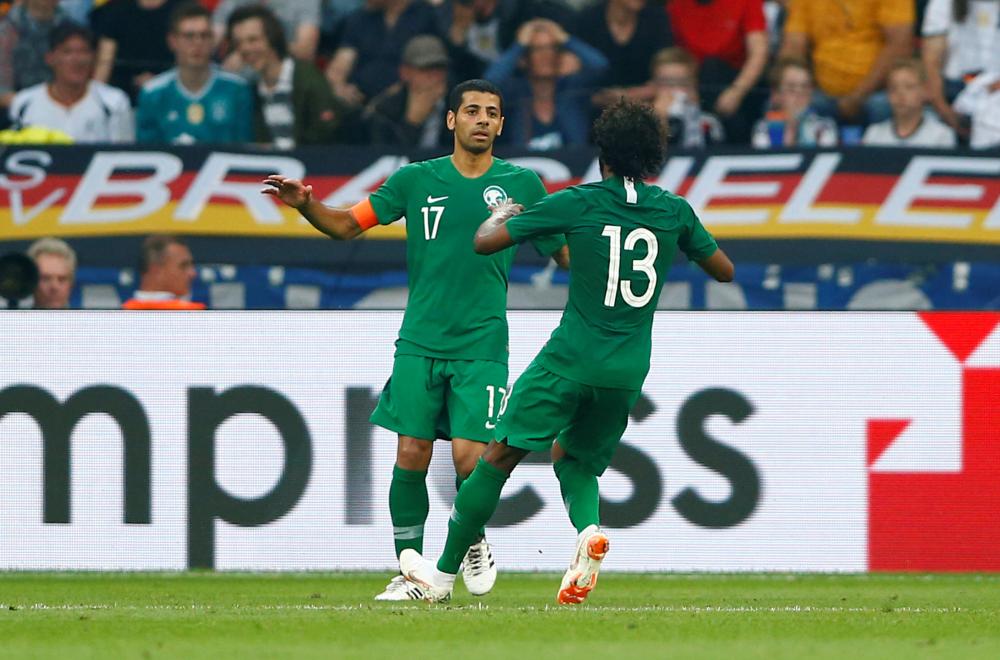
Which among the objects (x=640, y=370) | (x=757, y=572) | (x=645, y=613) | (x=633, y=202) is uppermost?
(x=633, y=202)

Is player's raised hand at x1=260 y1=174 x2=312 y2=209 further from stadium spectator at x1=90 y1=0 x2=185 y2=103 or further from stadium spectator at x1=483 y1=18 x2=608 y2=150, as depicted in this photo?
stadium spectator at x1=90 y1=0 x2=185 y2=103

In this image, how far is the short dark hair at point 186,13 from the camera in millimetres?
A: 13719

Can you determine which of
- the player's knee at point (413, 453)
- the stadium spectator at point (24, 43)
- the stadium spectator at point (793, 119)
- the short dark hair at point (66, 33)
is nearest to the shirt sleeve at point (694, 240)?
the player's knee at point (413, 453)

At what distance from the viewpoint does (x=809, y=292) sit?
1217 cm

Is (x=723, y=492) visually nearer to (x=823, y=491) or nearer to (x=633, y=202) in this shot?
(x=823, y=491)

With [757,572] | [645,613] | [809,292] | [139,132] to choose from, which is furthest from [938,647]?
[139,132]

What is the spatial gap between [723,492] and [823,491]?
1.87 ft

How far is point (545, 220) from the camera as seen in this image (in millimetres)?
7062

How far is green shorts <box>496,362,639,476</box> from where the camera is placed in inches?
281

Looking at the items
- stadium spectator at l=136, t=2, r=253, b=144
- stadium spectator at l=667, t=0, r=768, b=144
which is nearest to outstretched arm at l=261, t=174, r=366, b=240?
stadium spectator at l=136, t=2, r=253, b=144

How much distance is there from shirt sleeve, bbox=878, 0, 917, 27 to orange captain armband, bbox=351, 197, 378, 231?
7147mm

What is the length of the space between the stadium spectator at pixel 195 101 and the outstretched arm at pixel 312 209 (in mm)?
5693

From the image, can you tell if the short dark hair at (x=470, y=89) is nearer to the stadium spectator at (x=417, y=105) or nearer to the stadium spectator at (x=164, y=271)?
the stadium spectator at (x=164, y=271)

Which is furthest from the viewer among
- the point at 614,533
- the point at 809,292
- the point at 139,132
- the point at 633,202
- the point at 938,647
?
the point at 139,132
